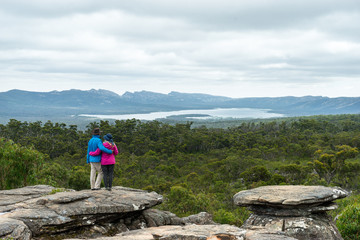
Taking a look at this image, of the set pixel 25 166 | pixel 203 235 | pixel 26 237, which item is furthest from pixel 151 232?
pixel 25 166

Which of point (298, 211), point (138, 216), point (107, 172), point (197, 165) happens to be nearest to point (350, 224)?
point (298, 211)

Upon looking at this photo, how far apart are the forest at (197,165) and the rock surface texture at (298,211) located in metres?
2.75

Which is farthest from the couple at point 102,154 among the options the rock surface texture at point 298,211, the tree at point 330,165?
the tree at point 330,165

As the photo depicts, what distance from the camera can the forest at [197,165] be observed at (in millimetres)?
23062

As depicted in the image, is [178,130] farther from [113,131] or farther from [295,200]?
[295,200]

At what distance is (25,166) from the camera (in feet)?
73.3

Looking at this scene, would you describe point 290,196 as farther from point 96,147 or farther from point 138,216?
point 96,147

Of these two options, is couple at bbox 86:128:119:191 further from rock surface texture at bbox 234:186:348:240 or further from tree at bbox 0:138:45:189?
tree at bbox 0:138:45:189

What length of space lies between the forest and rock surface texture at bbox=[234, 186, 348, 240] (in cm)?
275

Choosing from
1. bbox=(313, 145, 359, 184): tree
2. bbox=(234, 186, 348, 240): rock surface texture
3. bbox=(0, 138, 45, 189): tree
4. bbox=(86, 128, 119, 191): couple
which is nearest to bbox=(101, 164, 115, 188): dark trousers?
bbox=(86, 128, 119, 191): couple

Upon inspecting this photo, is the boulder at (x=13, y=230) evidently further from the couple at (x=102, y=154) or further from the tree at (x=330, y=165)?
the tree at (x=330, y=165)

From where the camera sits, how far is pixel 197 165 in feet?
173

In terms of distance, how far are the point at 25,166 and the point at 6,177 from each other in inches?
53.8

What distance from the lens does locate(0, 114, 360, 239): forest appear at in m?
23.1
